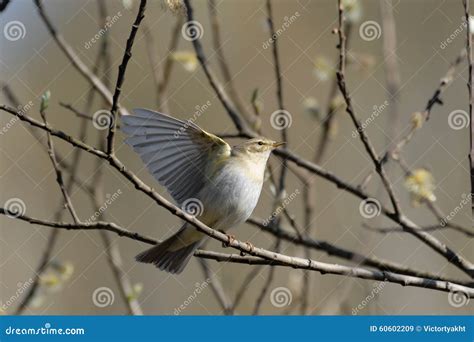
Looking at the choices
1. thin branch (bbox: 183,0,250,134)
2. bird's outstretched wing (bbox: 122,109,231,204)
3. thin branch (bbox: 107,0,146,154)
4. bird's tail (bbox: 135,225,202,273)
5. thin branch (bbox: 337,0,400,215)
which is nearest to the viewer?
thin branch (bbox: 107,0,146,154)

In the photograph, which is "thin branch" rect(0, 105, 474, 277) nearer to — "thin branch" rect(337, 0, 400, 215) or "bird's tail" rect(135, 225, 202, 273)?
"thin branch" rect(337, 0, 400, 215)

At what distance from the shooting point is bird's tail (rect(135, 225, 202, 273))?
164 inches

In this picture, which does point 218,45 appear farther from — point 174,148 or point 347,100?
point 347,100

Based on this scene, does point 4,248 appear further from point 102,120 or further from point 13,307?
point 102,120

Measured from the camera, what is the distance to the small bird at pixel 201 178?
4051 millimetres

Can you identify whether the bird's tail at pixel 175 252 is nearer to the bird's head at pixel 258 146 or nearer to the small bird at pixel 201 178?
the small bird at pixel 201 178

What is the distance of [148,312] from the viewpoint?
19.9 ft

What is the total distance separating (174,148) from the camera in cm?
407

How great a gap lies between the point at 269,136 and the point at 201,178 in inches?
50.1

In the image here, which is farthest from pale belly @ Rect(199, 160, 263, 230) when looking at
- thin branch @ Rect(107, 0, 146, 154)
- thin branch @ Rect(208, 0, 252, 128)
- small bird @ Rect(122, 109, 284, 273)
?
thin branch @ Rect(107, 0, 146, 154)

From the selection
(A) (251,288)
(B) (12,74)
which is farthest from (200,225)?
(A) (251,288)

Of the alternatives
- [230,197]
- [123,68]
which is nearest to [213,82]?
[230,197]

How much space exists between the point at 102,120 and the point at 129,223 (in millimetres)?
2376

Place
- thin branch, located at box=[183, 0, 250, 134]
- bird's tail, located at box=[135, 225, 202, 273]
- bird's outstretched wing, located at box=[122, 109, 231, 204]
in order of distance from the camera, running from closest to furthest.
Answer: bird's outstretched wing, located at box=[122, 109, 231, 204] < thin branch, located at box=[183, 0, 250, 134] < bird's tail, located at box=[135, 225, 202, 273]
